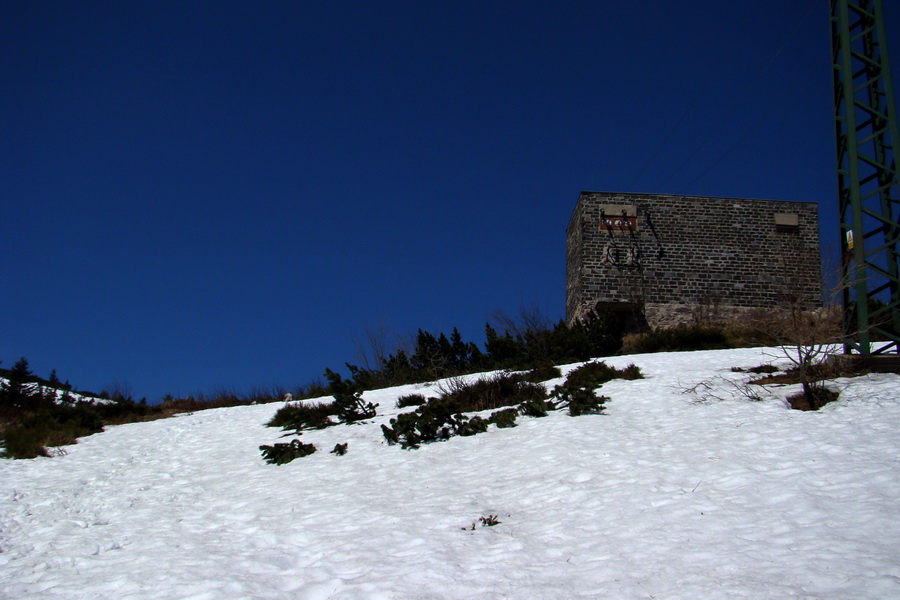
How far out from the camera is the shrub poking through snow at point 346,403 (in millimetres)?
13039

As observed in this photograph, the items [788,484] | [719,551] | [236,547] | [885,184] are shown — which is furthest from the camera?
[885,184]

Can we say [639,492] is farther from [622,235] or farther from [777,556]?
[622,235]

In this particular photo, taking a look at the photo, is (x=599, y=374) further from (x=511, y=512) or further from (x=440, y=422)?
(x=511, y=512)

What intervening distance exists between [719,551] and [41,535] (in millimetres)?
6345

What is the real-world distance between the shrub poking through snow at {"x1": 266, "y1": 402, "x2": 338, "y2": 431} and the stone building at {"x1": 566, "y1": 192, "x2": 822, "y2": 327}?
45.9 ft

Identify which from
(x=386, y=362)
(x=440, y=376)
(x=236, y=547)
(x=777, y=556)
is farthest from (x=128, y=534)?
(x=386, y=362)

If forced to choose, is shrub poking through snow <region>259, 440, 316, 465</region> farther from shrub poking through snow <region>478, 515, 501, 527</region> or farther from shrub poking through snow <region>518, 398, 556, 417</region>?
shrub poking through snow <region>478, 515, 501, 527</region>

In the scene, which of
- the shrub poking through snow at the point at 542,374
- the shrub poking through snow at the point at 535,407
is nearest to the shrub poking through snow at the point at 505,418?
the shrub poking through snow at the point at 535,407

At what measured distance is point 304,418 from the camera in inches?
511

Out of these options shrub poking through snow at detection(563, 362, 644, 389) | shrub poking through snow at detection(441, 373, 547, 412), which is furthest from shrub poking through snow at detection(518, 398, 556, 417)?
shrub poking through snow at detection(563, 362, 644, 389)

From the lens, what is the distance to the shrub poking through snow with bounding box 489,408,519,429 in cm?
1120

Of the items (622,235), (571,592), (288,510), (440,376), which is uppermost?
(622,235)

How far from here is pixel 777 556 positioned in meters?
5.29

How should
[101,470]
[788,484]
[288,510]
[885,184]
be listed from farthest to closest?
[885,184] → [101,470] → [288,510] → [788,484]
